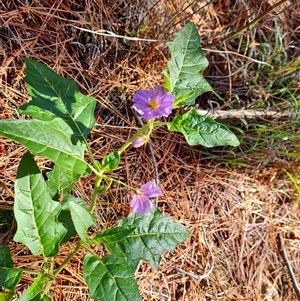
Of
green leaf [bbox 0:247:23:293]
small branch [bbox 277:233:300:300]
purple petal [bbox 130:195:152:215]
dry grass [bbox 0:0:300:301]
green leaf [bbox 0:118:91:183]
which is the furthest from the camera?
small branch [bbox 277:233:300:300]

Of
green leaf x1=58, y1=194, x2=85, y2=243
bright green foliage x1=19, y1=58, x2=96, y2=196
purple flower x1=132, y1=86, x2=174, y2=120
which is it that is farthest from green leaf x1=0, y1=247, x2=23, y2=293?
purple flower x1=132, y1=86, x2=174, y2=120

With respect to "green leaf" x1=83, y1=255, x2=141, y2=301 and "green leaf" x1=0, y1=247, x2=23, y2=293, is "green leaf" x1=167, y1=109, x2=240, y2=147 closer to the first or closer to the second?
"green leaf" x1=83, y1=255, x2=141, y2=301

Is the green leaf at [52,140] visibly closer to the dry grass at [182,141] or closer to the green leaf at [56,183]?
the green leaf at [56,183]

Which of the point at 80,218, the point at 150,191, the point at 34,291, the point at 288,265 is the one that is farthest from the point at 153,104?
the point at 288,265

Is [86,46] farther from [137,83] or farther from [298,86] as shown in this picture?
[298,86]

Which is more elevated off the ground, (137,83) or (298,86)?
(137,83)

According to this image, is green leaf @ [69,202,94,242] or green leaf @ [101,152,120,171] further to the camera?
green leaf @ [101,152,120,171]

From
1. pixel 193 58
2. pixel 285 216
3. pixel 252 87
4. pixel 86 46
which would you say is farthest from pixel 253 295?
pixel 86 46
